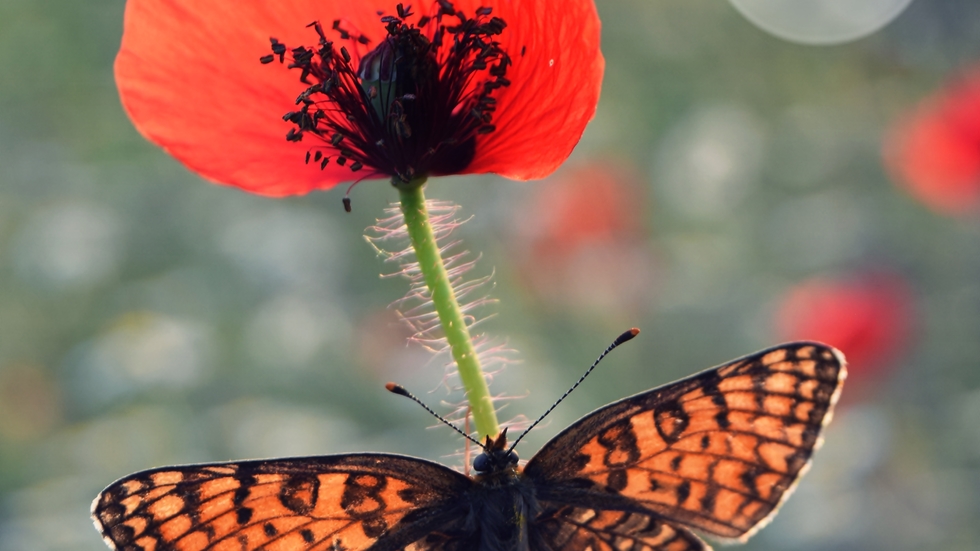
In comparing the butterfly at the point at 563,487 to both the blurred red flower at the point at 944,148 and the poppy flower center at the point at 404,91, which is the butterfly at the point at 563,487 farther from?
the blurred red flower at the point at 944,148

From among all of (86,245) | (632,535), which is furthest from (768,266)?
(632,535)

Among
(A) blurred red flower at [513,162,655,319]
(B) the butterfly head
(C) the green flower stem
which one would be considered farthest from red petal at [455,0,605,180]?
(A) blurred red flower at [513,162,655,319]

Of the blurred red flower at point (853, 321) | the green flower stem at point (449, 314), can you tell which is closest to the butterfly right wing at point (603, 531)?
the green flower stem at point (449, 314)

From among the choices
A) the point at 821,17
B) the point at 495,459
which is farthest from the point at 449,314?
the point at 821,17

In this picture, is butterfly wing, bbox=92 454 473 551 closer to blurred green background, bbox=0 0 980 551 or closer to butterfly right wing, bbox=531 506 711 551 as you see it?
butterfly right wing, bbox=531 506 711 551

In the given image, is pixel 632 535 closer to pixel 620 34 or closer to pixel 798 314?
pixel 798 314

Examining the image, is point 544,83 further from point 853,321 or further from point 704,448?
point 853,321
